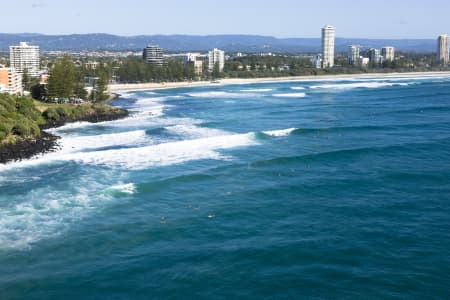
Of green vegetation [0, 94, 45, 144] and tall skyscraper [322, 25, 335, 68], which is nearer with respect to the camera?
green vegetation [0, 94, 45, 144]

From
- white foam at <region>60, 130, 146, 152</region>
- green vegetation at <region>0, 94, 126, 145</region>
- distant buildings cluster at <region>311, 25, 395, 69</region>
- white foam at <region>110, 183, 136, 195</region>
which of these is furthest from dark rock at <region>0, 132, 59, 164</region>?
distant buildings cluster at <region>311, 25, 395, 69</region>

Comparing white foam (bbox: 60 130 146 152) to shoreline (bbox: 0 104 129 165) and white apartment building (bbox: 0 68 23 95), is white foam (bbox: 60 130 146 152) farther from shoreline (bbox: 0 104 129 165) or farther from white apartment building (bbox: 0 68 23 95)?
white apartment building (bbox: 0 68 23 95)

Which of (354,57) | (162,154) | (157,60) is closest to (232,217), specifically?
(162,154)

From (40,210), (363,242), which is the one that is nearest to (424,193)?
(363,242)

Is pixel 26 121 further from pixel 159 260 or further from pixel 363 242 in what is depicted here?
pixel 363 242

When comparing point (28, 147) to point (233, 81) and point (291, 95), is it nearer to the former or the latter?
point (291, 95)
